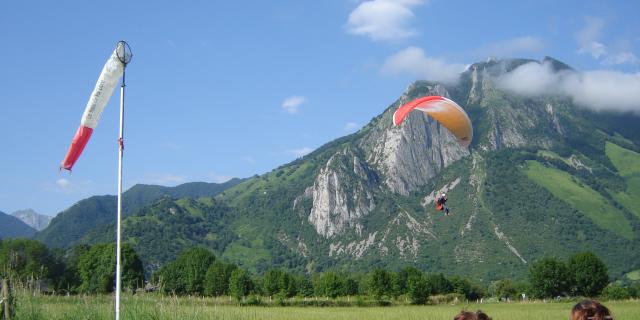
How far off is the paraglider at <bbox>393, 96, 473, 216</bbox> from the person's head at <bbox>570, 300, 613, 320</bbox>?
1964 cm

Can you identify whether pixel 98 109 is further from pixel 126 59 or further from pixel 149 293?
pixel 149 293

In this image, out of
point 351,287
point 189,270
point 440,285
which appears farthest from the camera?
point 440,285

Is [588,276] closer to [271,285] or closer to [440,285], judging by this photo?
[440,285]

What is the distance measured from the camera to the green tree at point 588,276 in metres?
101

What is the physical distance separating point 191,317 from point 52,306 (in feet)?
17.5

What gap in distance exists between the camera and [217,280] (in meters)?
109

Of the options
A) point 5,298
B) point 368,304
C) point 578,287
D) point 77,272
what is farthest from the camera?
point 77,272

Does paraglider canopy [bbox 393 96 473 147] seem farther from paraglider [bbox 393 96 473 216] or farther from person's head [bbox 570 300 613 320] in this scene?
person's head [bbox 570 300 613 320]

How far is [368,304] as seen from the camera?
82500 millimetres

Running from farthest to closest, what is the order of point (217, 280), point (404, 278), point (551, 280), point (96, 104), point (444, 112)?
point (217, 280) < point (404, 278) < point (551, 280) < point (444, 112) < point (96, 104)

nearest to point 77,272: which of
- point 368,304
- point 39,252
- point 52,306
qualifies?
point 39,252


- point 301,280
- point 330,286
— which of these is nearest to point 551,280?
point 330,286

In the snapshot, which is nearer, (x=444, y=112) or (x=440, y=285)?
(x=444, y=112)

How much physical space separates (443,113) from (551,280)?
8583 cm
